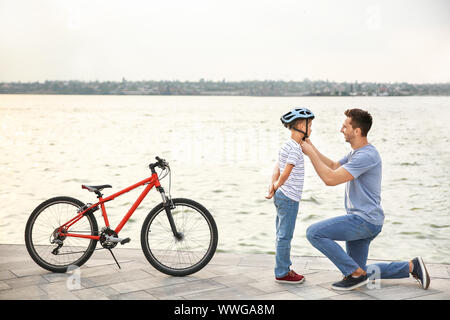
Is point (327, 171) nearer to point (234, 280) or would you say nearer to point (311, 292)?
point (311, 292)

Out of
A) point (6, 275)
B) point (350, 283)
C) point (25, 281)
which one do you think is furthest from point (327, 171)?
point (6, 275)

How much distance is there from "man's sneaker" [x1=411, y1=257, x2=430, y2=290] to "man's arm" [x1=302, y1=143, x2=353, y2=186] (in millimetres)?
945

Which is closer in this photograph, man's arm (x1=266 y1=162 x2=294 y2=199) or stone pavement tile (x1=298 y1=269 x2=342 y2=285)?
man's arm (x1=266 y1=162 x2=294 y2=199)

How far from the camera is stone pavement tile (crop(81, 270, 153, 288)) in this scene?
4930 millimetres

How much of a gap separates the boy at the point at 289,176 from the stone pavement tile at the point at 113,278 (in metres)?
1.26

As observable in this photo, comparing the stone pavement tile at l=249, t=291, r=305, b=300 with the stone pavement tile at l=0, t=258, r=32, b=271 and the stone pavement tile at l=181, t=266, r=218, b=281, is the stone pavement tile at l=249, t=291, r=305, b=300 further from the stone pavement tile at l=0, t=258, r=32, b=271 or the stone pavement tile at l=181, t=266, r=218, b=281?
the stone pavement tile at l=0, t=258, r=32, b=271

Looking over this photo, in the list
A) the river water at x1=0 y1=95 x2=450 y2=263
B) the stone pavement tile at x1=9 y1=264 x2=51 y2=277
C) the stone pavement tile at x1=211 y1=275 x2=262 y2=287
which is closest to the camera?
the stone pavement tile at x1=211 y1=275 x2=262 y2=287

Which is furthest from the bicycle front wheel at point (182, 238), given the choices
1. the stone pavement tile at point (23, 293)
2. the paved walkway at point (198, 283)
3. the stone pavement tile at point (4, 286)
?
the stone pavement tile at point (4, 286)

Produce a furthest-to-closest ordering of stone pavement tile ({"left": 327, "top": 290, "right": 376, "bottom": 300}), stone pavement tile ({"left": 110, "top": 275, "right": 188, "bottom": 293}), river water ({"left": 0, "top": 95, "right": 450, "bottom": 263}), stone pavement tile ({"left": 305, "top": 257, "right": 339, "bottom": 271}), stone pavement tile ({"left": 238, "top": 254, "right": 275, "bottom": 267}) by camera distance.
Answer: river water ({"left": 0, "top": 95, "right": 450, "bottom": 263}) < stone pavement tile ({"left": 238, "top": 254, "right": 275, "bottom": 267}) < stone pavement tile ({"left": 305, "top": 257, "right": 339, "bottom": 271}) < stone pavement tile ({"left": 110, "top": 275, "right": 188, "bottom": 293}) < stone pavement tile ({"left": 327, "top": 290, "right": 376, "bottom": 300})

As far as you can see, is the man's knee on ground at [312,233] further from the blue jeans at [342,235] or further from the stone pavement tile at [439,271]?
the stone pavement tile at [439,271]

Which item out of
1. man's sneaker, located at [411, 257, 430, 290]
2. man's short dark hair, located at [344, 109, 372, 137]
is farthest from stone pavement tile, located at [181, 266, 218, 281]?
man's short dark hair, located at [344, 109, 372, 137]

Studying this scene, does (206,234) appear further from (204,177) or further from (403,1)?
(403,1)
